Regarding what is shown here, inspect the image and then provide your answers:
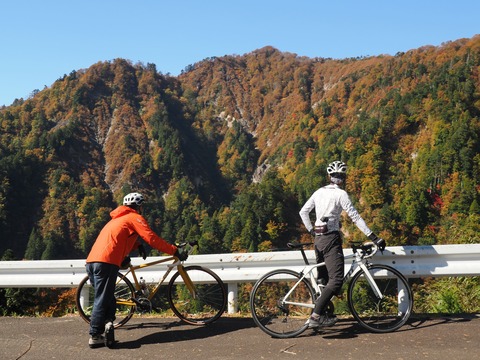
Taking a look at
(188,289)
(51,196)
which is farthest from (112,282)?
(51,196)

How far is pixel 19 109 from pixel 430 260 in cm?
18624

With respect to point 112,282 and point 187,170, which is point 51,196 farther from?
point 112,282

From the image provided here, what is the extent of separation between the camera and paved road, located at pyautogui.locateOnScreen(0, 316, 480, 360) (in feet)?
15.0

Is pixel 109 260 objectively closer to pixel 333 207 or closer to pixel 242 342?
pixel 242 342

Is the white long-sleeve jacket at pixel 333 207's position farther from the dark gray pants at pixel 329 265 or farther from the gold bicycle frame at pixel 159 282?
the gold bicycle frame at pixel 159 282

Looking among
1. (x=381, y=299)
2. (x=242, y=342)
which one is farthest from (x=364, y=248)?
(x=242, y=342)

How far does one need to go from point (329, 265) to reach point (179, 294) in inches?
72.9

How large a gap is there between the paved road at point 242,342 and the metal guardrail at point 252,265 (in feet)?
1.69

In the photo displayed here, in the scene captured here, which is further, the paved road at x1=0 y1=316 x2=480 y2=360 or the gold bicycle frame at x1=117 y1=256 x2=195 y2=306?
the gold bicycle frame at x1=117 y1=256 x2=195 y2=306

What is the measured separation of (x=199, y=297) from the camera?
19.6 feet

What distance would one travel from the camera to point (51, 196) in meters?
146

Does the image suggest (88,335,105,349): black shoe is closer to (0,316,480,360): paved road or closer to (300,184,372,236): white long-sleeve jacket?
(0,316,480,360): paved road

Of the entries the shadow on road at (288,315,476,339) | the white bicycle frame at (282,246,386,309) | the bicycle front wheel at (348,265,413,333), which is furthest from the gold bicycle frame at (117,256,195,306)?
the bicycle front wheel at (348,265,413,333)

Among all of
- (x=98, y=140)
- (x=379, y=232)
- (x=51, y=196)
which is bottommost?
(x=379, y=232)
